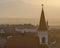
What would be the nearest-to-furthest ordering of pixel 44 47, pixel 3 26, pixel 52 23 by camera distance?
pixel 44 47 → pixel 52 23 → pixel 3 26

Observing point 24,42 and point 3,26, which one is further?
point 3,26

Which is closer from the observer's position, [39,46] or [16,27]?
[39,46]

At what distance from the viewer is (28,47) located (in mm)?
4949

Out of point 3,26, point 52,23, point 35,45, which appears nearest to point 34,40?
point 35,45

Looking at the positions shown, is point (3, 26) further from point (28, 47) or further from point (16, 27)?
point (28, 47)

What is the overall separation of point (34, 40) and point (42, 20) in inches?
24.7

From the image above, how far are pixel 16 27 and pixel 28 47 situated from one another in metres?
6.62

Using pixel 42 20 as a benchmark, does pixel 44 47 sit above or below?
below

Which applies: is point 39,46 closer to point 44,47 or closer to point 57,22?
point 44,47

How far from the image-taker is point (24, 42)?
196 inches

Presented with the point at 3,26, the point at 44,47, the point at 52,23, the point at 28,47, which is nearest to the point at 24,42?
the point at 28,47

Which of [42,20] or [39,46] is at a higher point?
[42,20]

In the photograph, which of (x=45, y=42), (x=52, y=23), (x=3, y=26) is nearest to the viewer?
(x=45, y=42)

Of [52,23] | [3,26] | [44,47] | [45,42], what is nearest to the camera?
[44,47]
